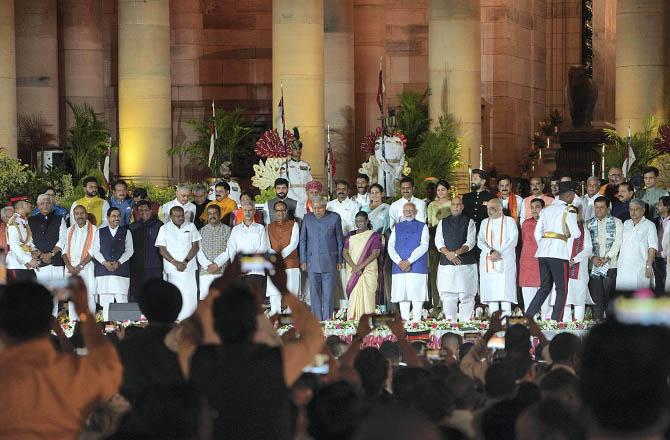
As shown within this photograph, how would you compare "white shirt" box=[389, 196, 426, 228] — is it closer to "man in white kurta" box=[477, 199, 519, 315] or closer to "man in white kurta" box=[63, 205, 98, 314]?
"man in white kurta" box=[477, 199, 519, 315]

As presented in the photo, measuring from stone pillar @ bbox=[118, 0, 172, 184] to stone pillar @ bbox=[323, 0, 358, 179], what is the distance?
17.1ft

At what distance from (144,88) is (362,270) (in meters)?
11.9

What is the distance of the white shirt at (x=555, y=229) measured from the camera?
22.2 metres

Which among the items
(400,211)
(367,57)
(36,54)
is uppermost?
(367,57)

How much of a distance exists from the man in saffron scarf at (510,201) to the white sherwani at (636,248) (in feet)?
7.33

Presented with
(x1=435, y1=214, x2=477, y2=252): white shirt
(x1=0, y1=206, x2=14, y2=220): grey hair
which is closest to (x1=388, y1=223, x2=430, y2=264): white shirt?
(x1=435, y1=214, x2=477, y2=252): white shirt

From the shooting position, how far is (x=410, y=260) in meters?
23.0

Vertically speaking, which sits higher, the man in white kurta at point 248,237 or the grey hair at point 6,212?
the grey hair at point 6,212

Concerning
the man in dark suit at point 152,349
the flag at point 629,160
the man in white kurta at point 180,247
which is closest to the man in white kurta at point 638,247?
the man in white kurta at point 180,247

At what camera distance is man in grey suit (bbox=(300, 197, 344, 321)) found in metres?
23.1

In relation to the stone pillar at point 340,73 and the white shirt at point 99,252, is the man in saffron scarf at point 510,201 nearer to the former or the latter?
the white shirt at point 99,252

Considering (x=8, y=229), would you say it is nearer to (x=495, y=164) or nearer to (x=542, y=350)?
(x=542, y=350)

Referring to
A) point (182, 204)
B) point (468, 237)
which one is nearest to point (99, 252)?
point (182, 204)

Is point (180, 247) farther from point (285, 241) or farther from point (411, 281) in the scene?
point (411, 281)
